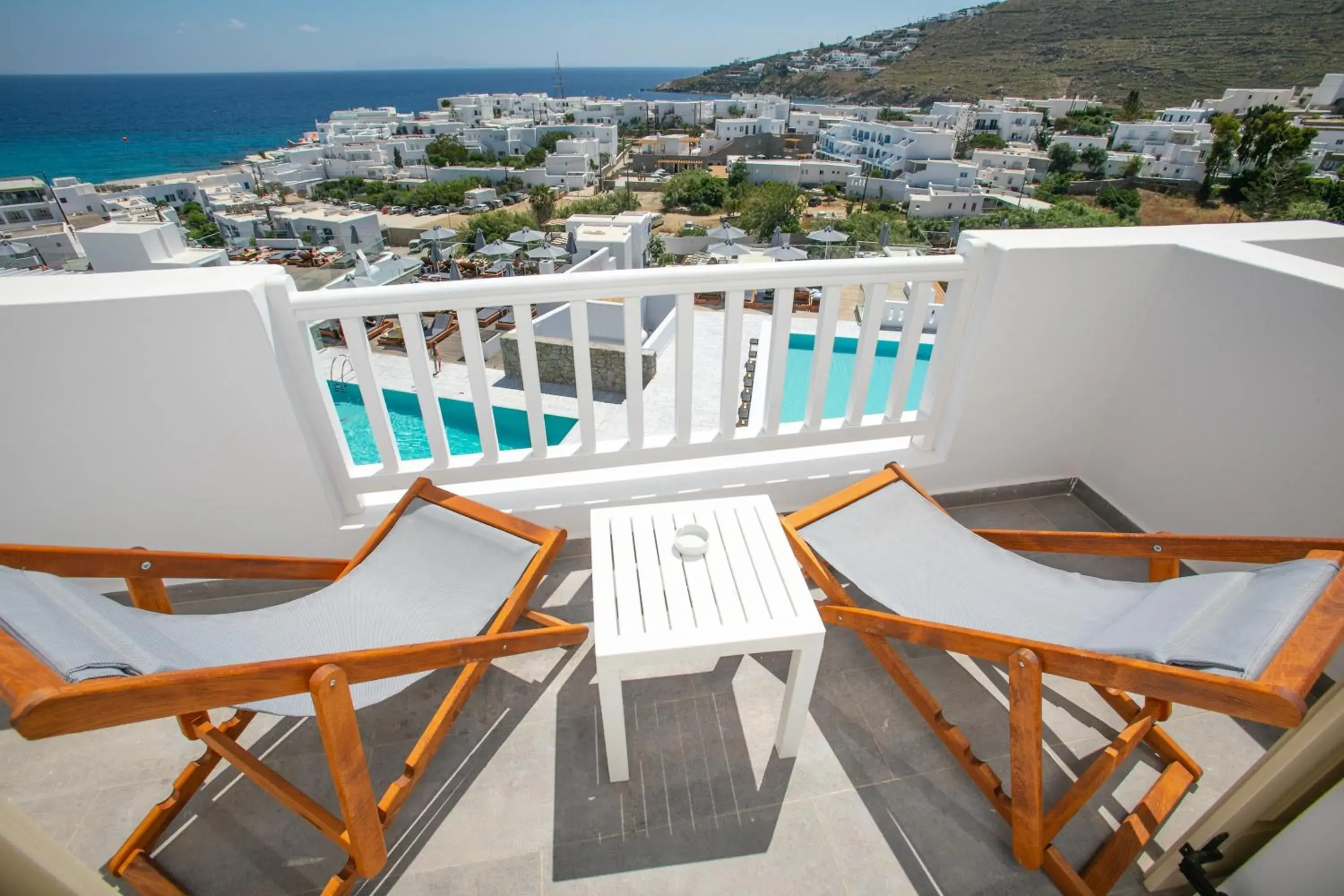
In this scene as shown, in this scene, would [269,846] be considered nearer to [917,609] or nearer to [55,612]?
[55,612]

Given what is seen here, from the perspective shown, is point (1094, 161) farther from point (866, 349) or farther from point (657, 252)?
point (866, 349)

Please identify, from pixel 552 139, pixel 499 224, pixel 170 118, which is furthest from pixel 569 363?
pixel 170 118

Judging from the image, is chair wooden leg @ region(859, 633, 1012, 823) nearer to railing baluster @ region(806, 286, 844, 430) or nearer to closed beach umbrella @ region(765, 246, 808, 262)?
railing baluster @ region(806, 286, 844, 430)

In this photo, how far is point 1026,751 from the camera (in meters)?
1.41

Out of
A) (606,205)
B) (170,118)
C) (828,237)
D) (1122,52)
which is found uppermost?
(1122,52)

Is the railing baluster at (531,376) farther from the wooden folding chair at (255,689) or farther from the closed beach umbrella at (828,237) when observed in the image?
the closed beach umbrella at (828,237)

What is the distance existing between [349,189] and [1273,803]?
55895mm

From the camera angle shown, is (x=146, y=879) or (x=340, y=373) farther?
(x=340, y=373)

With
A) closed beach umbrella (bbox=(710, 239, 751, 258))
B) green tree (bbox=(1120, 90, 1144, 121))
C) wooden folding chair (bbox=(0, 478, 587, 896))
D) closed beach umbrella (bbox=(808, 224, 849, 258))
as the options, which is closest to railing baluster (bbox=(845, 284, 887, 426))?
wooden folding chair (bbox=(0, 478, 587, 896))

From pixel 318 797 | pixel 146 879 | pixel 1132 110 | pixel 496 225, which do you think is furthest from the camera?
pixel 1132 110

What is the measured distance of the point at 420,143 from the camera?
5822 centimetres

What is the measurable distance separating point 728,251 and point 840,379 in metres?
11.8

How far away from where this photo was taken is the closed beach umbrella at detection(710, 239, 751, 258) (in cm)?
1836

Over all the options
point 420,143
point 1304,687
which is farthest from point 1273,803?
point 420,143
